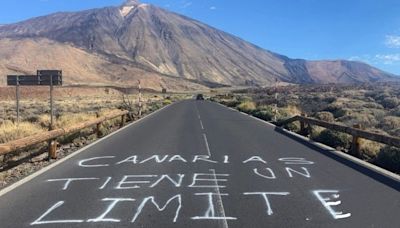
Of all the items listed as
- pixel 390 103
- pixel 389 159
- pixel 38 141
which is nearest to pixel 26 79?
pixel 38 141

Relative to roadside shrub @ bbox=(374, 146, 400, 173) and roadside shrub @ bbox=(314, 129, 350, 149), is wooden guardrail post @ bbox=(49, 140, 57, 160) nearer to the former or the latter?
roadside shrub @ bbox=(374, 146, 400, 173)

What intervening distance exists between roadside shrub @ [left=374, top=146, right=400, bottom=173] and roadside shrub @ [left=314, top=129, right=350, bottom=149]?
3470 mm

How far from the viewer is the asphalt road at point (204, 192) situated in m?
7.48

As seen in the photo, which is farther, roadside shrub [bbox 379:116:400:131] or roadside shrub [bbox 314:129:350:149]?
roadside shrub [bbox 379:116:400:131]

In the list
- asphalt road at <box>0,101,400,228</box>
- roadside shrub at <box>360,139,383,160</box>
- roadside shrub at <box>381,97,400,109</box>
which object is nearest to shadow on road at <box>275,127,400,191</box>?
asphalt road at <box>0,101,400,228</box>

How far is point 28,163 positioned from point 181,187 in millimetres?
5649

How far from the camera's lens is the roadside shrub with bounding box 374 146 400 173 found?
1276 cm

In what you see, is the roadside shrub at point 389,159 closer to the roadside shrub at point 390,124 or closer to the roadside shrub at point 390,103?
the roadside shrub at point 390,124

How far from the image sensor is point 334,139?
17.8 metres

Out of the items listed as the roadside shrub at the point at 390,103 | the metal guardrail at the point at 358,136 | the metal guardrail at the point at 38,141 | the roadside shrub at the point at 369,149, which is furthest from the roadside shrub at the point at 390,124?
the roadside shrub at the point at 390,103

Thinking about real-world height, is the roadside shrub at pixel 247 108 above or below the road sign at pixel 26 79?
below

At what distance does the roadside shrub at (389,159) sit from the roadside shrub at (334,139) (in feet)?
11.4

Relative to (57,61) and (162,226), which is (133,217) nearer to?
(162,226)

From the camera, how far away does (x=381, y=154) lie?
13539mm
